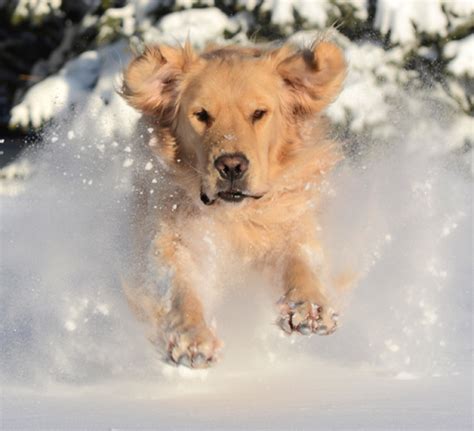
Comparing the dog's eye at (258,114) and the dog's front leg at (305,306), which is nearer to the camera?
the dog's front leg at (305,306)

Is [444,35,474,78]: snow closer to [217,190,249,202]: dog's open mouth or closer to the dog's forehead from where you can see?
the dog's forehead

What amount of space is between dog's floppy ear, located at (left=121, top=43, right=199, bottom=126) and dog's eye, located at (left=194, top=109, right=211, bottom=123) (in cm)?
40

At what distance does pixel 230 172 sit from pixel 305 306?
78cm

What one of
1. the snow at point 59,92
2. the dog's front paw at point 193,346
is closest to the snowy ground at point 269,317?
the dog's front paw at point 193,346

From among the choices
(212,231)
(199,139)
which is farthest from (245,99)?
(212,231)

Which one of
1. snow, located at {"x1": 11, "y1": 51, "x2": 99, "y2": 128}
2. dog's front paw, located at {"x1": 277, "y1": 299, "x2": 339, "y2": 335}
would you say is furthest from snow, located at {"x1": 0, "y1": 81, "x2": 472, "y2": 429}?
snow, located at {"x1": 11, "y1": 51, "x2": 99, "y2": 128}

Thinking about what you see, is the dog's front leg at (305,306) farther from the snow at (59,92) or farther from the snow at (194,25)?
the snow at (59,92)

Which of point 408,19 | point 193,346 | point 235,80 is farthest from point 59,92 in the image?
point 193,346

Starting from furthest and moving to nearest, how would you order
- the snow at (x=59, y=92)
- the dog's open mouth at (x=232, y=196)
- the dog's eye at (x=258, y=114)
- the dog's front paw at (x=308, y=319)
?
the snow at (x=59, y=92) → the dog's eye at (x=258, y=114) → the dog's open mouth at (x=232, y=196) → the dog's front paw at (x=308, y=319)

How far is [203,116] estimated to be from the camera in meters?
5.15

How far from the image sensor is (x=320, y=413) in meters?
4.13

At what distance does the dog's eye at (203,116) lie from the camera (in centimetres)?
512

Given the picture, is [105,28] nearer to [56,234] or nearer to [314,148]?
[56,234]

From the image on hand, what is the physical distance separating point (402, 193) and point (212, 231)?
2.57m
